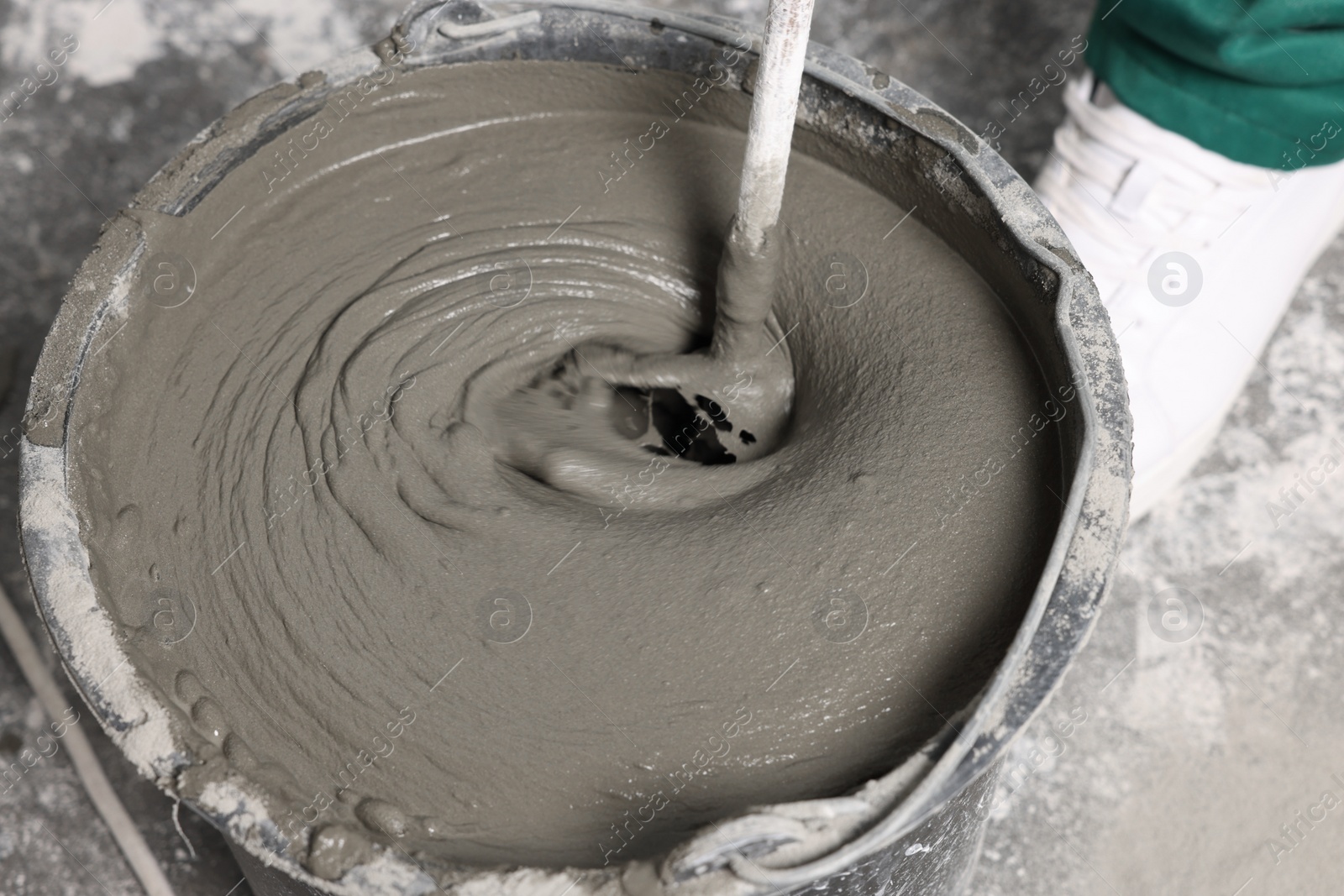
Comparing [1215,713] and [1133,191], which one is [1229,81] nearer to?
[1133,191]

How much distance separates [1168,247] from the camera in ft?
5.87

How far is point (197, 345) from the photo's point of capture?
49.4 inches

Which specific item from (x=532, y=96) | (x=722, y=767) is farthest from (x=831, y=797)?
(x=532, y=96)

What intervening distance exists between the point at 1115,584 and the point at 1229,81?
77 cm

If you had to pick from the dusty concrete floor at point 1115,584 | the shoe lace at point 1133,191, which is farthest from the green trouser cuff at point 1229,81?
the dusty concrete floor at point 1115,584

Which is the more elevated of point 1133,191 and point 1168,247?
point 1133,191

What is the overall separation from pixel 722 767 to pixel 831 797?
0.37 ft

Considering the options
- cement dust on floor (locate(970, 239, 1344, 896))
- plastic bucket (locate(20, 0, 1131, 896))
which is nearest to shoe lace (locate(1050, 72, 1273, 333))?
cement dust on floor (locate(970, 239, 1344, 896))

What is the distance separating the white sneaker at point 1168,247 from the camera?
1.73 m

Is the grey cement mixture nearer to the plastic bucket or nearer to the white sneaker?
the plastic bucket

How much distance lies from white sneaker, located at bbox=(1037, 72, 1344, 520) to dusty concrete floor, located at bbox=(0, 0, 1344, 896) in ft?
0.63

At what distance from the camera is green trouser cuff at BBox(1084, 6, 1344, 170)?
1.56 meters

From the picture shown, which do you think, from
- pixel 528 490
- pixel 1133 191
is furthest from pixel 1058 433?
pixel 1133 191

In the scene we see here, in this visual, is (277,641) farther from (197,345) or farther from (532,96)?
(532,96)
